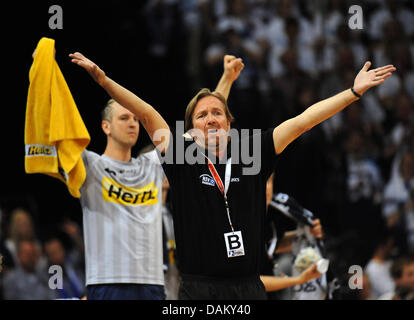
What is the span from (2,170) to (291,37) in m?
4.47

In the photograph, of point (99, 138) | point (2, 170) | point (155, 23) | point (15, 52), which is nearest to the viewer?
point (99, 138)

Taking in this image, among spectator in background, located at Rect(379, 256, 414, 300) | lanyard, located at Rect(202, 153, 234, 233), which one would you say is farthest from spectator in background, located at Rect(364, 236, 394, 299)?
lanyard, located at Rect(202, 153, 234, 233)

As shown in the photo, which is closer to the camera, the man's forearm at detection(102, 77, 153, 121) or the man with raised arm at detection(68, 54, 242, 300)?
the man's forearm at detection(102, 77, 153, 121)

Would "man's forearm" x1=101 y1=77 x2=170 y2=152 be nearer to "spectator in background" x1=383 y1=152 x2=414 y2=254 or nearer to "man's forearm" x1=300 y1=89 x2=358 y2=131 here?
"man's forearm" x1=300 y1=89 x2=358 y2=131

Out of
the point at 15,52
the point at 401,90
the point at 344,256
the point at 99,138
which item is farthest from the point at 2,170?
the point at 401,90

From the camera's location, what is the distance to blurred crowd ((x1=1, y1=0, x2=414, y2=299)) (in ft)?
24.0

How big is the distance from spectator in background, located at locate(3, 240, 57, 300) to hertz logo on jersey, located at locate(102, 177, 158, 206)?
2.66 metres

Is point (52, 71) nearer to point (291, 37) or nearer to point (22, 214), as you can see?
point (22, 214)

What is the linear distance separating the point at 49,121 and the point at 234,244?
1560mm

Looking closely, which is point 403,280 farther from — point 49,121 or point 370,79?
point 49,121

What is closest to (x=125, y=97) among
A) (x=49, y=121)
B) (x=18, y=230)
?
(x=49, y=121)

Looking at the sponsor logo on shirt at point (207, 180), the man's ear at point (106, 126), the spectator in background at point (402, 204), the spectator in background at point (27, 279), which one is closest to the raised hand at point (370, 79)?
the sponsor logo on shirt at point (207, 180)

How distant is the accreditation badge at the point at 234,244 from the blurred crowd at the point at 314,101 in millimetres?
3191
